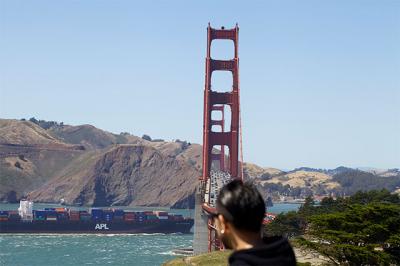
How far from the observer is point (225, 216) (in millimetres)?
3086

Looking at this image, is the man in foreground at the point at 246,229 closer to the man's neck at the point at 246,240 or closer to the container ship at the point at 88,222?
the man's neck at the point at 246,240

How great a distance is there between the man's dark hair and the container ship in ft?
339

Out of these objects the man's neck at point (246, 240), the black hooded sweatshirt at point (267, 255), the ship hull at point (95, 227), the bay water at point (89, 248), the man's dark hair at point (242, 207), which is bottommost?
the bay water at point (89, 248)

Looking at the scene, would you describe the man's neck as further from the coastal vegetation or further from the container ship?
the container ship

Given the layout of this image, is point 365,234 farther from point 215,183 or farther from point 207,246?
point 215,183

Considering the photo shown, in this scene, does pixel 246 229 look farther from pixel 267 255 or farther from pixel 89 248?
pixel 89 248

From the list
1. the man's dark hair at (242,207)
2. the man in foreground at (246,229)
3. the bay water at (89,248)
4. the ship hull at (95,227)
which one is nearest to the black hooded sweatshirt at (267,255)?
the man in foreground at (246,229)

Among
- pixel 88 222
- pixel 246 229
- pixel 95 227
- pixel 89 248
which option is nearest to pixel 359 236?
pixel 246 229

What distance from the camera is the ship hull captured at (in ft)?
339

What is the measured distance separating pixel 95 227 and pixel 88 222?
1.31 meters

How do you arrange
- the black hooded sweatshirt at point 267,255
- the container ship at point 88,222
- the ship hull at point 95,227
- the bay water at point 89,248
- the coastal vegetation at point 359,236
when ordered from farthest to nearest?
the container ship at point 88,222 → the ship hull at point 95,227 → the bay water at point 89,248 → the coastal vegetation at point 359,236 → the black hooded sweatshirt at point 267,255

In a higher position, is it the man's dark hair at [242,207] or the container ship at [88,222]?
the man's dark hair at [242,207]

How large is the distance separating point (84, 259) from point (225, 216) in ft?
223

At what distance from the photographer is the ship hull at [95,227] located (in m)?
103
